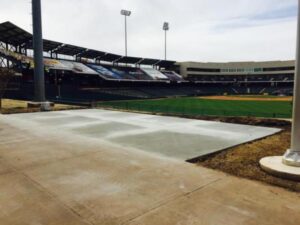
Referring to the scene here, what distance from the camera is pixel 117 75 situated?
71.1m

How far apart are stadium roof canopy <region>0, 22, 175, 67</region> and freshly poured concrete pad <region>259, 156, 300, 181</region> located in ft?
153

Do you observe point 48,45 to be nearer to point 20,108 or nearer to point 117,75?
point 117,75

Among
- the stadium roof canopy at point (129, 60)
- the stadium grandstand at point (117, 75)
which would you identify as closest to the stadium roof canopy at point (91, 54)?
the stadium grandstand at point (117, 75)

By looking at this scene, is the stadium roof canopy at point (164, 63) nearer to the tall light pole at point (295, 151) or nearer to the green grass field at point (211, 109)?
the green grass field at point (211, 109)

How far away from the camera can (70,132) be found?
518 inches

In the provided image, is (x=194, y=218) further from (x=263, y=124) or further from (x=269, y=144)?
(x=263, y=124)

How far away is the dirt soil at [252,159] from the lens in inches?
264

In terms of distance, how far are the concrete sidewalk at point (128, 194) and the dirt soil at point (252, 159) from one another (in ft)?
1.52

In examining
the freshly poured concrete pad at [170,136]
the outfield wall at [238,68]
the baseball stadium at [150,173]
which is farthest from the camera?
the outfield wall at [238,68]

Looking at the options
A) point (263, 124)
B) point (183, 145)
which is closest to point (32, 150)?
point (183, 145)

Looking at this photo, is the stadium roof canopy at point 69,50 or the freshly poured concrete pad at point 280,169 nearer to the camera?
the freshly poured concrete pad at point 280,169

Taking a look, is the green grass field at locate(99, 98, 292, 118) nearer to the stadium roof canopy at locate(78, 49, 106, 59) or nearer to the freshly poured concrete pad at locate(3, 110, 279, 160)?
the freshly poured concrete pad at locate(3, 110, 279, 160)

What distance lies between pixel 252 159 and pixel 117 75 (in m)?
64.5

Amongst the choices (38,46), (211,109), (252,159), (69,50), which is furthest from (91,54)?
(252,159)
